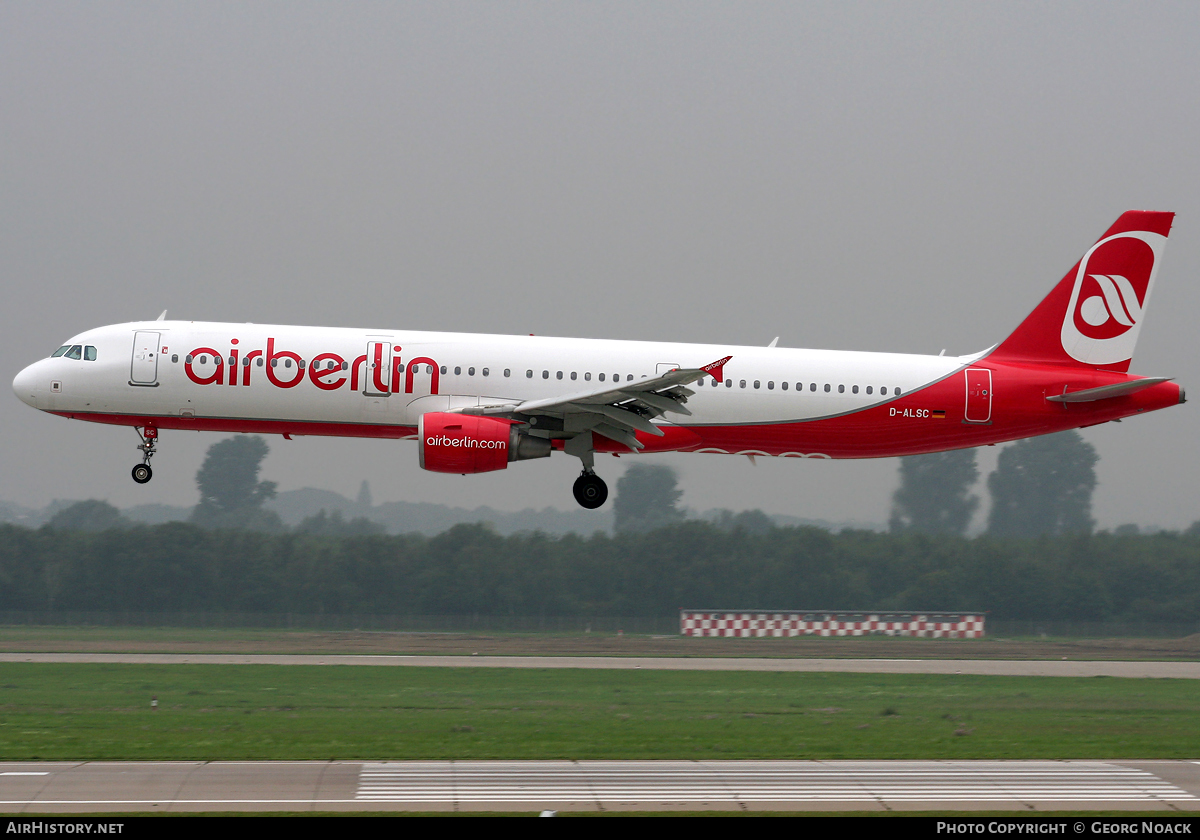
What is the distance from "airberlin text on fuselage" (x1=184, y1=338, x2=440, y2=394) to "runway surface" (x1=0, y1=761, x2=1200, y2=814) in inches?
403

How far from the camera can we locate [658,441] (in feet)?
112

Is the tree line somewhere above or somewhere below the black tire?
below

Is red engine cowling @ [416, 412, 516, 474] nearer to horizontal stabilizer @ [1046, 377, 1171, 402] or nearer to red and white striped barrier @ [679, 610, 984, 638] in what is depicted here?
horizontal stabilizer @ [1046, 377, 1171, 402]

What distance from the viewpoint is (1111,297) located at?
36.2 meters

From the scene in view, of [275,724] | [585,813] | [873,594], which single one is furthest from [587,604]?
[585,813]

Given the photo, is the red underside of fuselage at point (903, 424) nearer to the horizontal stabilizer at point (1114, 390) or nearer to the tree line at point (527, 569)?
the horizontal stabilizer at point (1114, 390)

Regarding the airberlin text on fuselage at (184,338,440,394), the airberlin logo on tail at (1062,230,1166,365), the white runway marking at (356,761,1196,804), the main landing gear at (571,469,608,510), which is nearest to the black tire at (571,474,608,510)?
the main landing gear at (571,469,608,510)

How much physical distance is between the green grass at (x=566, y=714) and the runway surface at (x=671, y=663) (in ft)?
8.50

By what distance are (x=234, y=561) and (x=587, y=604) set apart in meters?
26.0

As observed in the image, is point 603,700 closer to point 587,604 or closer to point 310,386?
point 310,386

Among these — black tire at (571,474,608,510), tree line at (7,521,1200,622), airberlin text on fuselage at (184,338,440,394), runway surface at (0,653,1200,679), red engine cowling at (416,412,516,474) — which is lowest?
runway surface at (0,653,1200,679)

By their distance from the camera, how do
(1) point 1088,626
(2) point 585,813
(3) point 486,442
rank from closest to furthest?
(2) point 585,813 → (3) point 486,442 → (1) point 1088,626

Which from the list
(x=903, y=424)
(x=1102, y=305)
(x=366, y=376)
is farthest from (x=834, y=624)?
(x=366, y=376)

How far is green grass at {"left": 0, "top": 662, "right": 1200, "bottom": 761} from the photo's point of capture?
105ft
